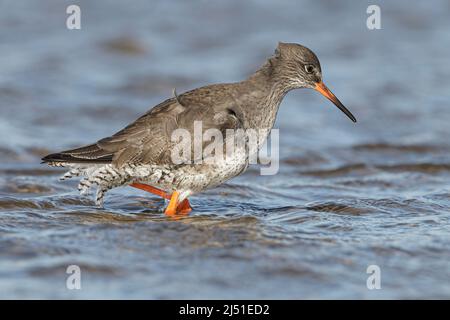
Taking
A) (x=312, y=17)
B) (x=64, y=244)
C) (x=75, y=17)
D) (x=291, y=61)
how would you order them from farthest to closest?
(x=312, y=17), (x=75, y=17), (x=291, y=61), (x=64, y=244)

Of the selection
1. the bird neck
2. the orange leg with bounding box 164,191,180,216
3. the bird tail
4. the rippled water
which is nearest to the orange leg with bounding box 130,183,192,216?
the orange leg with bounding box 164,191,180,216

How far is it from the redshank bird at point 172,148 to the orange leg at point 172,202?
0.01 m

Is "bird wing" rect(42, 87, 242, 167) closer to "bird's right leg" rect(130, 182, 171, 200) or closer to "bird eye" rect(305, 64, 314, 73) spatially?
"bird's right leg" rect(130, 182, 171, 200)

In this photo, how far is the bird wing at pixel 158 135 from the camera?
808 centimetres

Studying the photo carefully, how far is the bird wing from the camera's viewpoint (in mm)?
8078

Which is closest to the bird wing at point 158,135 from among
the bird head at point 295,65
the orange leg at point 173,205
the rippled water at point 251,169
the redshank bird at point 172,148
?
the redshank bird at point 172,148

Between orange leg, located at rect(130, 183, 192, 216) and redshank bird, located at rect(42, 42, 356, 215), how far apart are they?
0.4 inches

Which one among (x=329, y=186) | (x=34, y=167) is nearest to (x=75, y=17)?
(x=34, y=167)

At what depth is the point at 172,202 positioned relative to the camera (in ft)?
27.7

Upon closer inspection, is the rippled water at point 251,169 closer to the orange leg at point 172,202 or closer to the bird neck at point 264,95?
A: the orange leg at point 172,202

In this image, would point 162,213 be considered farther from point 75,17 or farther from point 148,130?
point 75,17

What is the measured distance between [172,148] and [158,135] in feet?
0.73

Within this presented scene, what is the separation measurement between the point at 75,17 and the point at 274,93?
29.1 feet
